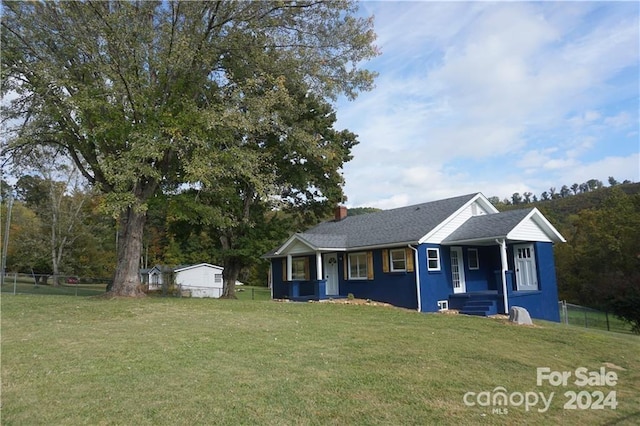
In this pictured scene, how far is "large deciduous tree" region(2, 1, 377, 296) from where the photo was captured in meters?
14.9

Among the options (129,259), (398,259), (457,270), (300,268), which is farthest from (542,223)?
(129,259)

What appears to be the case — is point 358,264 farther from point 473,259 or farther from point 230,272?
point 230,272

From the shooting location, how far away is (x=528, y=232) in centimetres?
1877

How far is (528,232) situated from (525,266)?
2.05 meters

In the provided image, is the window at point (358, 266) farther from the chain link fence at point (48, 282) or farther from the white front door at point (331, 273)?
the chain link fence at point (48, 282)

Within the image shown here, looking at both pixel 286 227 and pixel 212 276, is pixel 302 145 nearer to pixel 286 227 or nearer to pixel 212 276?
pixel 286 227

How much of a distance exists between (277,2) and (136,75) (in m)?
5.57

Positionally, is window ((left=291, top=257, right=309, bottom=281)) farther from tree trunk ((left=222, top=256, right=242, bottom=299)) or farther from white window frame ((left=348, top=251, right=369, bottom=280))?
tree trunk ((left=222, top=256, right=242, bottom=299))

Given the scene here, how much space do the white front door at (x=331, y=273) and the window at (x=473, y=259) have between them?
628 centimetres

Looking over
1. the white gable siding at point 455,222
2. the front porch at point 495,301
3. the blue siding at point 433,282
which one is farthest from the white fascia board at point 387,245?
the front porch at point 495,301

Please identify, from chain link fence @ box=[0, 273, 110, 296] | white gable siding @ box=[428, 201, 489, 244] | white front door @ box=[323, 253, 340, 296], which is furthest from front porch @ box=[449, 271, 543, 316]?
chain link fence @ box=[0, 273, 110, 296]

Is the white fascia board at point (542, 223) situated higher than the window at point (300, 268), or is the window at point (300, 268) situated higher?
the white fascia board at point (542, 223)

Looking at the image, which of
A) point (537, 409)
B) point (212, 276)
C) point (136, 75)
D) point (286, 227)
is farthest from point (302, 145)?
point (212, 276)

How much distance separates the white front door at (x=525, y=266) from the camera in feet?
64.6
